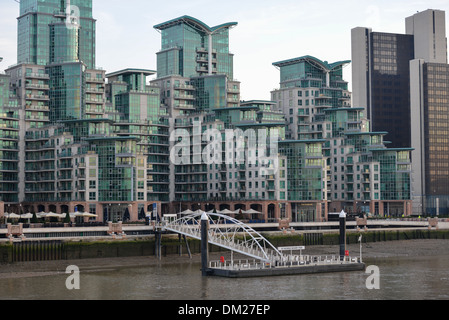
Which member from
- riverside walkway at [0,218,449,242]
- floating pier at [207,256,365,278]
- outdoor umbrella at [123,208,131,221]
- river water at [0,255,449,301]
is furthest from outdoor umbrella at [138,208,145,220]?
floating pier at [207,256,365,278]

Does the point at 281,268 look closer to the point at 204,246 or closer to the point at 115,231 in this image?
the point at 204,246

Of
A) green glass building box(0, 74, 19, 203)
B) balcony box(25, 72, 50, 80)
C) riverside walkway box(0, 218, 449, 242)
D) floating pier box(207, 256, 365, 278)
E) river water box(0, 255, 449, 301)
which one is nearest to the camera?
river water box(0, 255, 449, 301)

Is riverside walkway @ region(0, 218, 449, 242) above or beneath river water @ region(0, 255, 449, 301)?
above

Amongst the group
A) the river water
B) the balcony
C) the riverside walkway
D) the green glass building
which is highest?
the balcony

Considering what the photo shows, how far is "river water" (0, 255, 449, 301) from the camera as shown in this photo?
8394cm

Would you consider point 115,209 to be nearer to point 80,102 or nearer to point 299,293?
point 80,102

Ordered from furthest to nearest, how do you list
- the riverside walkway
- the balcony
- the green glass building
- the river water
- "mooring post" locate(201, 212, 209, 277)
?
the balcony, the green glass building, the riverside walkway, "mooring post" locate(201, 212, 209, 277), the river water

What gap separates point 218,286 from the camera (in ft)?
298

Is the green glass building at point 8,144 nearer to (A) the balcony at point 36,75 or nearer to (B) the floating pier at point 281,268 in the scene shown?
(A) the balcony at point 36,75

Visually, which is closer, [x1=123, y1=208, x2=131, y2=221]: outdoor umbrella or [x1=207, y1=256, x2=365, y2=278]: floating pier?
[x1=207, y1=256, x2=365, y2=278]: floating pier

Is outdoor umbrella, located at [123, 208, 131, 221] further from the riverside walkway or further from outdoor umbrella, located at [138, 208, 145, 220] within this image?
the riverside walkway

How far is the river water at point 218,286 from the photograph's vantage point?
83.9 metres

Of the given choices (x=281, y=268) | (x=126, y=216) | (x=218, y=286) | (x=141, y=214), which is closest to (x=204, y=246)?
(x=281, y=268)
